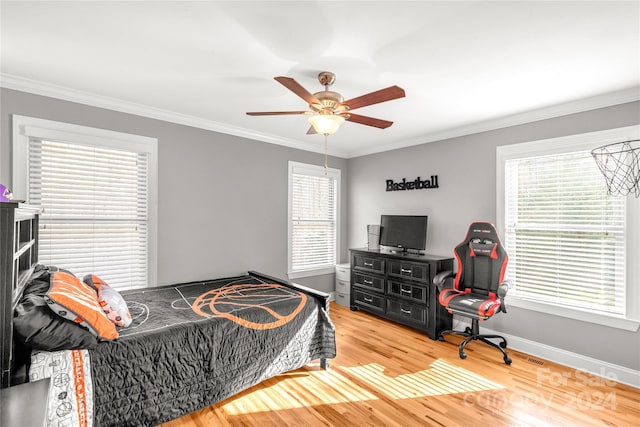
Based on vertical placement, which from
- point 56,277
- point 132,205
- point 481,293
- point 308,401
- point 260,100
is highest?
point 260,100

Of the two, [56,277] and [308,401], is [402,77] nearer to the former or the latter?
[308,401]

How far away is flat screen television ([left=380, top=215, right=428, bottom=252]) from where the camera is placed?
4.10 meters

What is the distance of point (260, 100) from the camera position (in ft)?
9.85

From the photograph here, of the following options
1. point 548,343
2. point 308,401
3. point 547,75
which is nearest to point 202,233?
point 308,401

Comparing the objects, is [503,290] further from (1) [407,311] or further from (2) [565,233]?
(1) [407,311]

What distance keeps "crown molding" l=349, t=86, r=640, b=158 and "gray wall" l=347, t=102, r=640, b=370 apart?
2.1 inches

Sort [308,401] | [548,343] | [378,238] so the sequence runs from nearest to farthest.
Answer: [308,401] → [548,343] → [378,238]

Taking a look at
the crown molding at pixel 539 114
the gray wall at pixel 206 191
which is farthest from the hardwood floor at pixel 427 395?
the crown molding at pixel 539 114

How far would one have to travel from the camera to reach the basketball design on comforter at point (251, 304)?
246cm

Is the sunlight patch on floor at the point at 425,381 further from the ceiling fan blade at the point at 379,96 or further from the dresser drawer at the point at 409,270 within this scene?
the ceiling fan blade at the point at 379,96

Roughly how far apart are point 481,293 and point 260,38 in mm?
3323

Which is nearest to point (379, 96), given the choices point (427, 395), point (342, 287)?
point (427, 395)

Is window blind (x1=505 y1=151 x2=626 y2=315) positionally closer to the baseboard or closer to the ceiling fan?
the baseboard

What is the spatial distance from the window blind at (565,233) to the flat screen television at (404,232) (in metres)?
0.99
